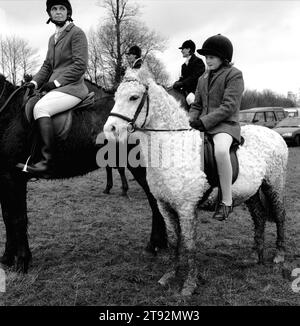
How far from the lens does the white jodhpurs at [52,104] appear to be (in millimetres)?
4648

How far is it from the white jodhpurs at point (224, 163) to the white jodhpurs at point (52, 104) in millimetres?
1983

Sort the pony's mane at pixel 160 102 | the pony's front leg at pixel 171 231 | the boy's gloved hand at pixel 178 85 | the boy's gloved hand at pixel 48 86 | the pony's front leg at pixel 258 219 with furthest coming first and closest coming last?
the boy's gloved hand at pixel 178 85
the pony's front leg at pixel 258 219
the boy's gloved hand at pixel 48 86
the pony's front leg at pixel 171 231
the pony's mane at pixel 160 102

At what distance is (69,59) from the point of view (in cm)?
498

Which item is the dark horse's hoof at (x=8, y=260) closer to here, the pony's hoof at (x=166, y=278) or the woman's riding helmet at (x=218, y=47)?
the pony's hoof at (x=166, y=278)

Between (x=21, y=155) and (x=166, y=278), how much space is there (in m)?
2.25

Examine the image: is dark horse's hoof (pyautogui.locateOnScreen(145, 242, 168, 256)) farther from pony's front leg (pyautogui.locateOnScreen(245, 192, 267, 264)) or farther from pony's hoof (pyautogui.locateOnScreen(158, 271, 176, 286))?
pony's front leg (pyautogui.locateOnScreen(245, 192, 267, 264))

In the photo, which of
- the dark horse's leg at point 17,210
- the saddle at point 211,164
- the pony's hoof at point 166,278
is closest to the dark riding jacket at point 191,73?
the saddle at point 211,164

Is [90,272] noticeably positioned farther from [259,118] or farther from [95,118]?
[259,118]

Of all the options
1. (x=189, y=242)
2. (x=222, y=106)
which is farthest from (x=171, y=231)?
(x=222, y=106)

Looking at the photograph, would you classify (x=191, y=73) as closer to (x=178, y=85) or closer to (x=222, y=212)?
(x=178, y=85)

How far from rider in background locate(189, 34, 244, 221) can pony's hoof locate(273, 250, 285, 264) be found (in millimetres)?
1261

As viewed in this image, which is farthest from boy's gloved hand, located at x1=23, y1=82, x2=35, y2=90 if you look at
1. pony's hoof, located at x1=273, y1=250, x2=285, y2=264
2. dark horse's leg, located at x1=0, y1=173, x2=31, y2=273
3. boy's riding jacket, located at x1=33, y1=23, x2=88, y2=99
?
pony's hoof, located at x1=273, y1=250, x2=285, y2=264

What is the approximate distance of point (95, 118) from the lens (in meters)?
5.19
